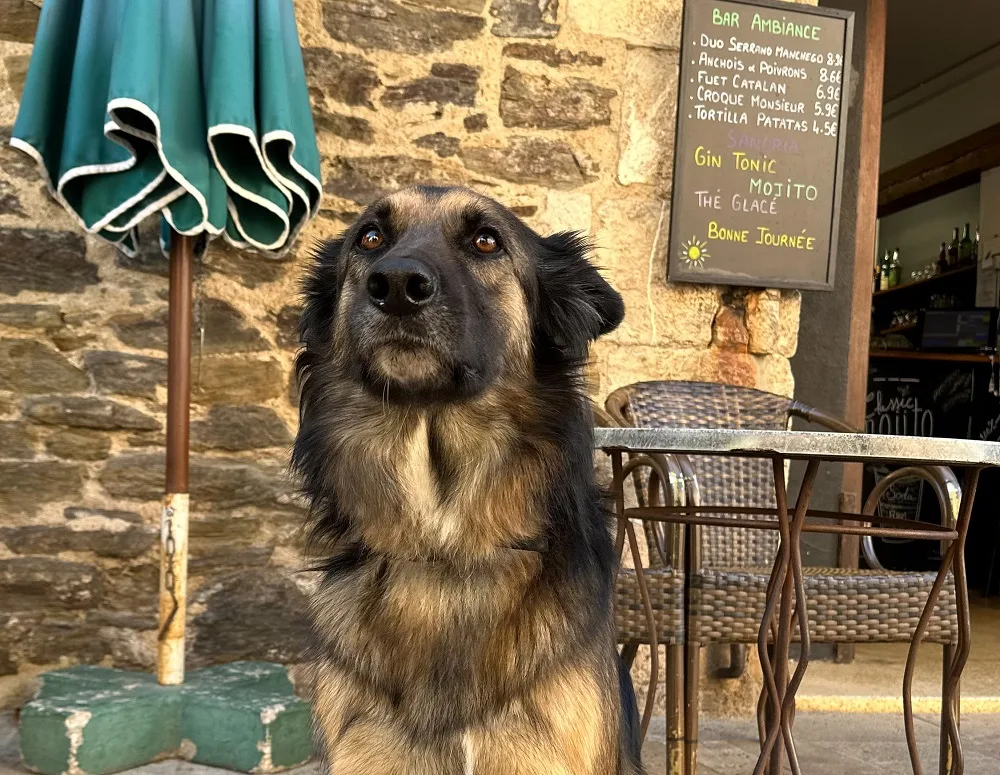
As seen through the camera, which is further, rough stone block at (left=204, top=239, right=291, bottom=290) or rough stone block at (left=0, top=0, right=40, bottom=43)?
rough stone block at (left=204, top=239, right=291, bottom=290)

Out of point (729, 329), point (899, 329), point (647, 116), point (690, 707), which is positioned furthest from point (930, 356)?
point (690, 707)

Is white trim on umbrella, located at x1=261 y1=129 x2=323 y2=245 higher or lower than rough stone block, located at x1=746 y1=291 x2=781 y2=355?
higher

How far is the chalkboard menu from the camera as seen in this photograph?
10.8ft

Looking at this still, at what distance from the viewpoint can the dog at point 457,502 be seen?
1483 millimetres

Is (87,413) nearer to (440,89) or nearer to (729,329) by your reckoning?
(440,89)

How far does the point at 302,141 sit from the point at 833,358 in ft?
7.54

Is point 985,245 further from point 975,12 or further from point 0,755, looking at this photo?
point 0,755

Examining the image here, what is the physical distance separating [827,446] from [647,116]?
209 cm

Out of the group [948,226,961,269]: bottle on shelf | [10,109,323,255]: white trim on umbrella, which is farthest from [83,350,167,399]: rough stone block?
[948,226,961,269]: bottle on shelf

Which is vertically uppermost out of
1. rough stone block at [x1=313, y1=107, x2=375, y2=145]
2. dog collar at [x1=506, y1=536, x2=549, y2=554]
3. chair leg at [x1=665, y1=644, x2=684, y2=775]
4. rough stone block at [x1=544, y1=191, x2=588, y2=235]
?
rough stone block at [x1=313, y1=107, x2=375, y2=145]

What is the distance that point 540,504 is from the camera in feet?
5.48

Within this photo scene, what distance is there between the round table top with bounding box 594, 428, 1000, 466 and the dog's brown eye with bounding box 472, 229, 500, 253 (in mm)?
459

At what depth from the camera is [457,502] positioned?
1.68 metres

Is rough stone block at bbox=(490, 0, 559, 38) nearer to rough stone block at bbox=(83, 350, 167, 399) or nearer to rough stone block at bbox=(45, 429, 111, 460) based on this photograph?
rough stone block at bbox=(83, 350, 167, 399)
